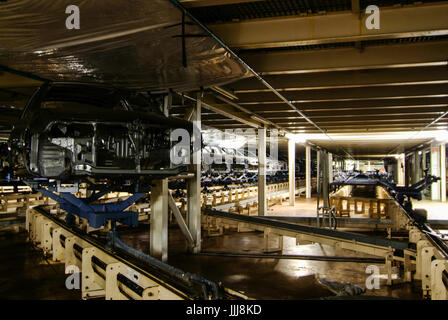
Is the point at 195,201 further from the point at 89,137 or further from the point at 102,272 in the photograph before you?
the point at 102,272

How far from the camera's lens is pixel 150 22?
308 cm

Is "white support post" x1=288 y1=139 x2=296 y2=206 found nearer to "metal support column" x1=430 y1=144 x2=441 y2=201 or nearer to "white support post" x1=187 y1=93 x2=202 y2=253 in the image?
"metal support column" x1=430 y1=144 x2=441 y2=201

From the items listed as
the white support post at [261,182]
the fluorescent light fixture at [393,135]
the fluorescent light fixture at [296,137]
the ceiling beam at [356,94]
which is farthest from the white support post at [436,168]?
the ceiling beam at [356,94]

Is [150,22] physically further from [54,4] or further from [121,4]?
[54,4]

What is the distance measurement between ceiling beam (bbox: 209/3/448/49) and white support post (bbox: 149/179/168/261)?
2.75 m

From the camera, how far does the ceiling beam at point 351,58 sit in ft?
15.6

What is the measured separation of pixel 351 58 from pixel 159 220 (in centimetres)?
409

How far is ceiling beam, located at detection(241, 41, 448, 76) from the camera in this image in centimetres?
475

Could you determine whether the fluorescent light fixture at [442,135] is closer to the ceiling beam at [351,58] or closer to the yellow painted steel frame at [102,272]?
the ceiling beam at [351,58]

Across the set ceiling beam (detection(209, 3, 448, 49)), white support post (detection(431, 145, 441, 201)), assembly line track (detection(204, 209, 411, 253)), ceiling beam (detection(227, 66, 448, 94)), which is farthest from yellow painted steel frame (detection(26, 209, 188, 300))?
white support post (detection(431, 145, 441, 201))

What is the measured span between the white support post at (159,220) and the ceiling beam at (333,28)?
275 centimetres

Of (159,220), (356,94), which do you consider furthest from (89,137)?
(356,94)

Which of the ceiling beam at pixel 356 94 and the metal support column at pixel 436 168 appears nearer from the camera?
the ceiling beam at pixel 356 94
